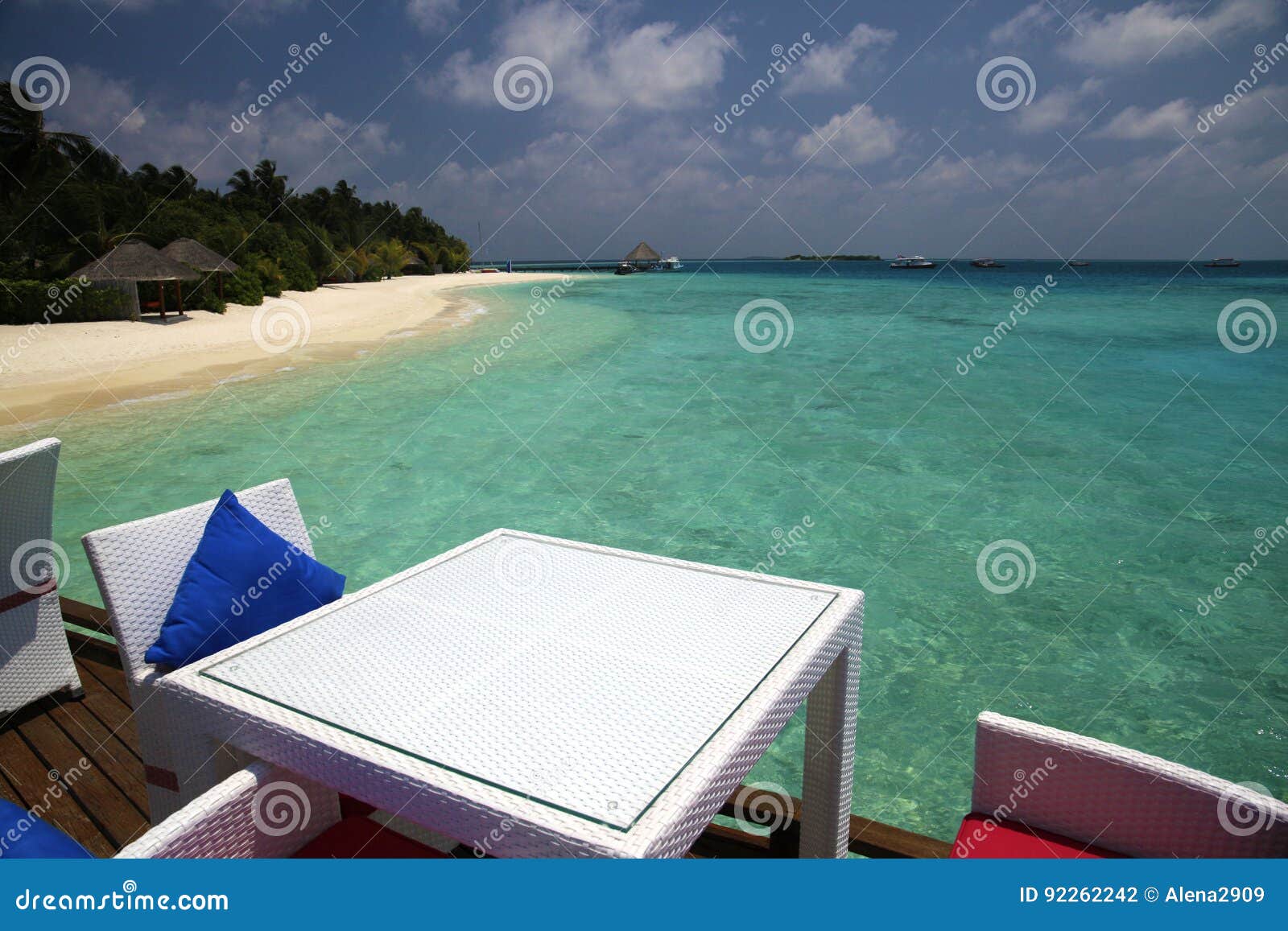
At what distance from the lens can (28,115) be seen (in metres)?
21.6

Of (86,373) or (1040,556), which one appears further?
(86,373)

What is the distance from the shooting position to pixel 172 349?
42.8 ft

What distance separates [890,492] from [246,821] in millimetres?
5691

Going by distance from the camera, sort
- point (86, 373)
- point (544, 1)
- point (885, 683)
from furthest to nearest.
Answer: point (544, 1)
point (86, 373)
point (885, 683)

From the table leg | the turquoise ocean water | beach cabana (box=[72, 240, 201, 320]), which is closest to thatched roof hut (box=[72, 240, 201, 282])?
beach cabana (box=[72, 240, 201, 320])

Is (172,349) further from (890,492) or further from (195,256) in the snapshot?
(890,492)

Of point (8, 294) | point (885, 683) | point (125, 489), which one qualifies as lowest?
point (8, 294)

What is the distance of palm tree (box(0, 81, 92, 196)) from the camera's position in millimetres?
21453

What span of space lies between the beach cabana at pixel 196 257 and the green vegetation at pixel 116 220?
995 mm

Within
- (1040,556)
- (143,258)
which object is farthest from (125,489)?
(143,258)

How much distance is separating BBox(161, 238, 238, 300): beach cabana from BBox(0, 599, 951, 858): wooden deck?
16.9 metres

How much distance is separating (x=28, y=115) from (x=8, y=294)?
39.7ft
